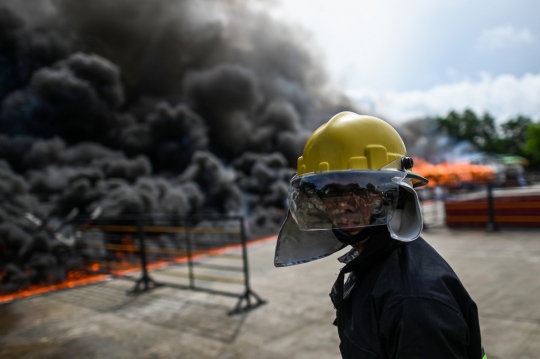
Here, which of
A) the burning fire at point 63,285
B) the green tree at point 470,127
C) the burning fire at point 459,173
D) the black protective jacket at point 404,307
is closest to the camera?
the black protective jacket at point 404,307

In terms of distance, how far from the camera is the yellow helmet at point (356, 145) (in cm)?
131

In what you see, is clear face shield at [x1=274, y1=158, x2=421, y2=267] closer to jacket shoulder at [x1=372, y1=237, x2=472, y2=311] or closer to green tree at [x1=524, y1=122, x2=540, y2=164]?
jacket shoulder at [x1=372, y1=237, x2=472, y2=311]

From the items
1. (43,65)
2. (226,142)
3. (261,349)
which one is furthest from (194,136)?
(261,349)

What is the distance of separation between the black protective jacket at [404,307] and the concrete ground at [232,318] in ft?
7.75

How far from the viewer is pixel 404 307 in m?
0.99

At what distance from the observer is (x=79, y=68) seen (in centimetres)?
1750

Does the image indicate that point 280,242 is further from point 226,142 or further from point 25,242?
point 226,142

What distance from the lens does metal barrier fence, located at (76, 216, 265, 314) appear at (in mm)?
5163

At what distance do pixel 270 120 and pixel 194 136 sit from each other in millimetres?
6456

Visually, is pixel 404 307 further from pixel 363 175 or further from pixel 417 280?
pixel 363 175

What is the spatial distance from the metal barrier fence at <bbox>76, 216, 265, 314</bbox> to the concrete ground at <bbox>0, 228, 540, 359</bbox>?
24 cm

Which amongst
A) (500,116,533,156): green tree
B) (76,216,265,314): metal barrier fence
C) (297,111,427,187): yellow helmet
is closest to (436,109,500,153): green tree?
(500,116,533,156): green tree

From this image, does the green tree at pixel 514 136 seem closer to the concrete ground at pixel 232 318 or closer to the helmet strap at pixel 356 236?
the concrete ground at pixel 232 318

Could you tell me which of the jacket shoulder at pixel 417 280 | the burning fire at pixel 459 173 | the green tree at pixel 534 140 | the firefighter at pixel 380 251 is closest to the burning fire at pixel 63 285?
the firefighter at pixel 380 251
